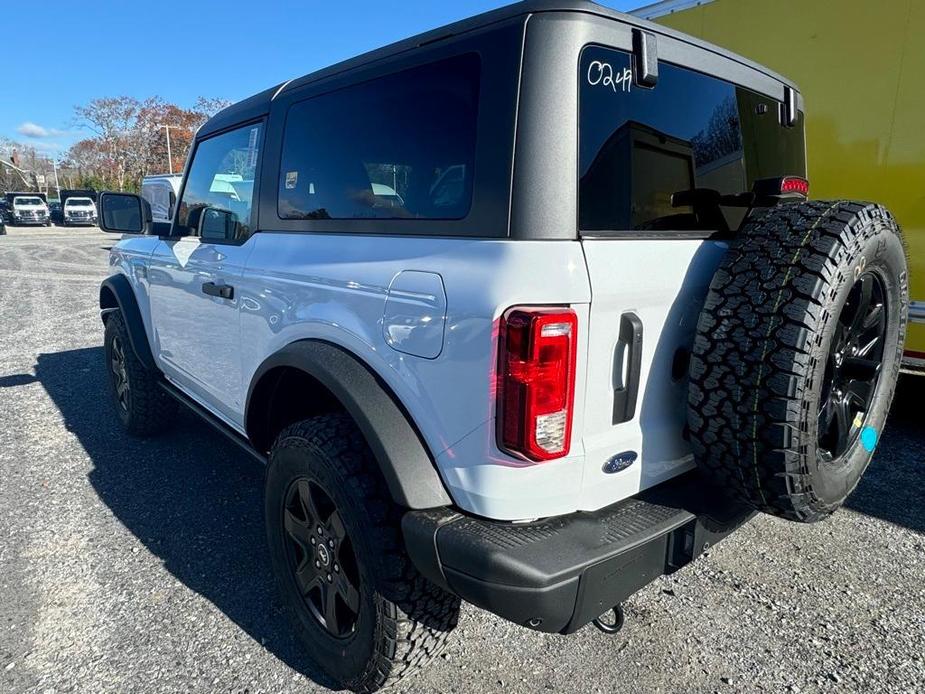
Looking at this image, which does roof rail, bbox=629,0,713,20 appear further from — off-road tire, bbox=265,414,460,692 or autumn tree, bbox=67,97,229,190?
autumn tree, bbox=67,97,229,190

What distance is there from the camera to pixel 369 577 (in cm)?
185

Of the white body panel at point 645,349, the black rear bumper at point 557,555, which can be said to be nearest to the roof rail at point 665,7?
the white body panel at point 645,349

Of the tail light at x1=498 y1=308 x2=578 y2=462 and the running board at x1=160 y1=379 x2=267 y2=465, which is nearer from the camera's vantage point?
the tail light at x1=498 y1=308 x2=578 y2=462

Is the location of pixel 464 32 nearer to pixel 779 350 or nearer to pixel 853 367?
pixel 779 350

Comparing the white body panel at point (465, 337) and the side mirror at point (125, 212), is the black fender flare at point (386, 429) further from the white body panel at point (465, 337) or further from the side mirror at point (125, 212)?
the side mirror at point (125, 212)

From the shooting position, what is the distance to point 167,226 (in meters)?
3.53

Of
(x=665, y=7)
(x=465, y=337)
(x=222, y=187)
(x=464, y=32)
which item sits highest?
(x=665, y=7)

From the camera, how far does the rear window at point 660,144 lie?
1.65 metres

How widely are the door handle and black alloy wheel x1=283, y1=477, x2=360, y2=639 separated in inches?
37.1

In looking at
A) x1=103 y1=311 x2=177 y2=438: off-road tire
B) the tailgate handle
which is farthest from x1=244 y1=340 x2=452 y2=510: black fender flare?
x1=103 y1=311 x2=177 y2=438: off-road tire

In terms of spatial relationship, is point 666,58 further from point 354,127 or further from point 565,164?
point 354,127

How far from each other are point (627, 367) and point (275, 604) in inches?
71.1

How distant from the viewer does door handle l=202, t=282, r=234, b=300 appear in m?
2.65

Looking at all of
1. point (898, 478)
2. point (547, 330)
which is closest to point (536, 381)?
point (547, 330)
